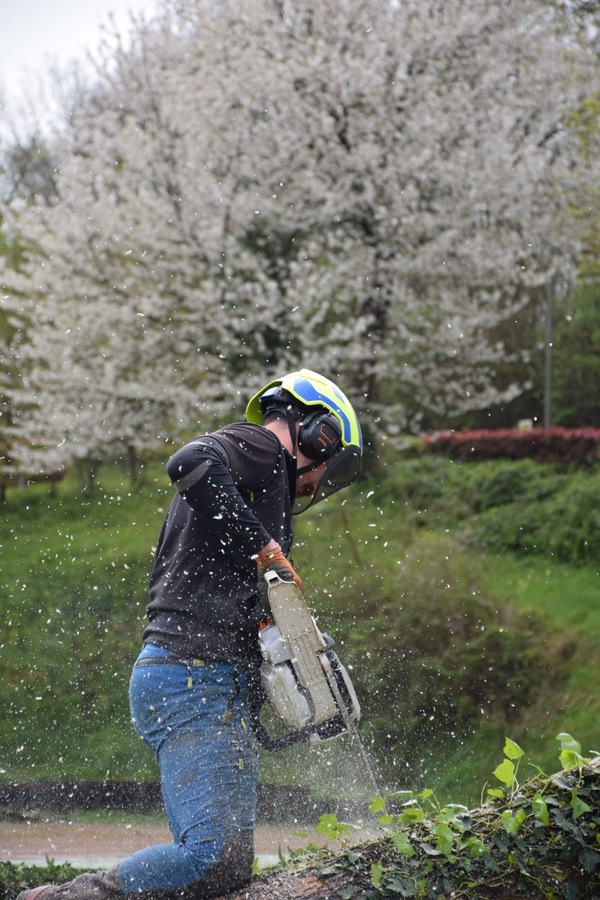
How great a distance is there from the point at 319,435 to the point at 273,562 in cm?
48

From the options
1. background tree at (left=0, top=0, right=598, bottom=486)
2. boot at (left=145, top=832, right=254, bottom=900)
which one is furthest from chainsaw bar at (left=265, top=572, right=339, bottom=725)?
background tree at (left=0, top=0, right=598, bottom=486)

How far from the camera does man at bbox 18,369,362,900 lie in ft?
9.33

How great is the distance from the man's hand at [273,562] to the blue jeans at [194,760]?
13.2 inches

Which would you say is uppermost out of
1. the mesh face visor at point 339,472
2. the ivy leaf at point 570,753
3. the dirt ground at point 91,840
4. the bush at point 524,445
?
the mesh face visor at point 339,472

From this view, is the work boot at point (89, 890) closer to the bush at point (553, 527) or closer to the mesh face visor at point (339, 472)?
the mesh face visor at point (339, 472)

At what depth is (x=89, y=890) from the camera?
2902 mm

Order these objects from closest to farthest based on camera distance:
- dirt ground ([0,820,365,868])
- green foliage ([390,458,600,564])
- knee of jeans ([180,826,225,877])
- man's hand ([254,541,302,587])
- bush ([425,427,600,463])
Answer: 1. knee of jeans ([180,826,225,877])
2. man's hand ([254,541,302,587])
3. dirt ground ([0,820,365,868])
4. green foliage ([390,458,600,564])
5. bush ([425,427,600,463])

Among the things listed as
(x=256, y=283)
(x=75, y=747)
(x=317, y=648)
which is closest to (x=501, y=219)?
(x=256, y=283)

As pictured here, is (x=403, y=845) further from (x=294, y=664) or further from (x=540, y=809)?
(x=294, y=664)

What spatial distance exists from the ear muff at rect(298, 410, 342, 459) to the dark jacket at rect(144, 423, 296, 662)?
0.14 metres

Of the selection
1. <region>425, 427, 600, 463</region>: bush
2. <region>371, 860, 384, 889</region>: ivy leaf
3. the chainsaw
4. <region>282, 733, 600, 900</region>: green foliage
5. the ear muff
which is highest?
the ear muff

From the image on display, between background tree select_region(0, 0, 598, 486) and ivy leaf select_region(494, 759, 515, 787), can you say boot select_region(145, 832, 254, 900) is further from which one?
background tree select_region(0, 0, 598, 486)

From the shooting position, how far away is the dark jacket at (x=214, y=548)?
285cm

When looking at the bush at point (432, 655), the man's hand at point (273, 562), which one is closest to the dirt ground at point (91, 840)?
the bush at point (432, 655)
